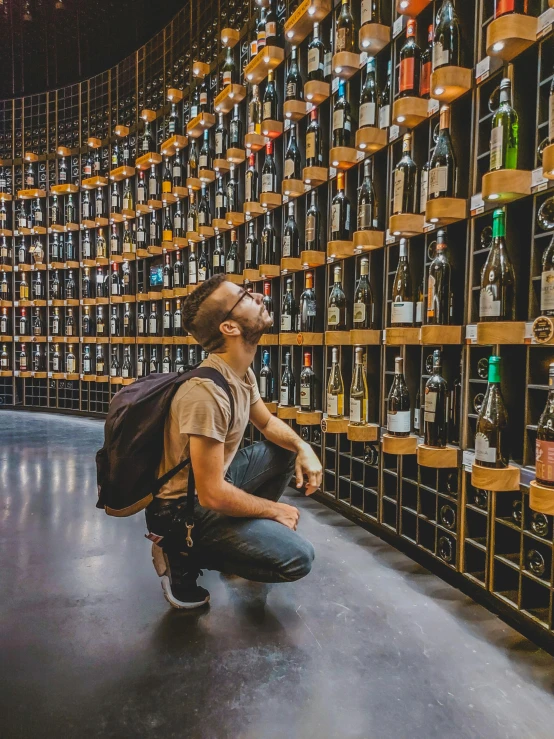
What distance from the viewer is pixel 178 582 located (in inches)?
80.0

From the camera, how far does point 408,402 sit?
253 centimetres

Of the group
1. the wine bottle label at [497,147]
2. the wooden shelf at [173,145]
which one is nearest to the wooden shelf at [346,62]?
the wine bottle label at [497,147]

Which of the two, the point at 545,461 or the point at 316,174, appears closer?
the point at 545,461

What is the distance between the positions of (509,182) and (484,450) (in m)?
0.90

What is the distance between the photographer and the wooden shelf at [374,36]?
2.60 meters

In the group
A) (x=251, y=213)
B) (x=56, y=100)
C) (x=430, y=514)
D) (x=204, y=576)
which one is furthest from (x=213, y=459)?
(x=56, y=100)

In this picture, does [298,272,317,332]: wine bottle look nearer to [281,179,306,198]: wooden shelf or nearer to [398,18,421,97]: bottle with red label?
[281,179,306,198]: wooden shelf

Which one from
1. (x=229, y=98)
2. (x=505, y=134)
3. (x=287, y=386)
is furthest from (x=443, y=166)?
(x=229, y=98)

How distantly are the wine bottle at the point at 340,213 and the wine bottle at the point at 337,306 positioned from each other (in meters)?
0.18

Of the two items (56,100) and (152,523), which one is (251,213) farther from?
(56,100)

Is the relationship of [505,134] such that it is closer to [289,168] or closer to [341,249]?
[341,249]

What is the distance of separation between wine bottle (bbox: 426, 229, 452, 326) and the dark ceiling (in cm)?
508

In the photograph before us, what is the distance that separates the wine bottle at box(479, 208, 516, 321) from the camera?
1.92 metres

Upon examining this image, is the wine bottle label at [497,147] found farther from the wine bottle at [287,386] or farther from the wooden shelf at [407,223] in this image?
the wine bottle at [287,386]
